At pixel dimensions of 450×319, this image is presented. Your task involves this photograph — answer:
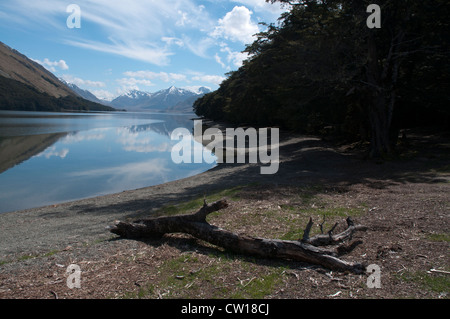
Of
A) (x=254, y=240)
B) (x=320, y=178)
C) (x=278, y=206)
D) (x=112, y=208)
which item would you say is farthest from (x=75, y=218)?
(x=320, y=178)

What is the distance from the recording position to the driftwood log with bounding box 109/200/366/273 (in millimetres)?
5111

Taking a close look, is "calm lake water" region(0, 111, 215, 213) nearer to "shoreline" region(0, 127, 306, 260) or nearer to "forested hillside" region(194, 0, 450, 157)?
"shoreline" region(0, 127, 306, 260)

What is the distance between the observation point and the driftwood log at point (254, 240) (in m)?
5.11

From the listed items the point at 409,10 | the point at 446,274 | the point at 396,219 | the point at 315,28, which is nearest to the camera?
the point at 446,274

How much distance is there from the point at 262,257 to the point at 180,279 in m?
1.52

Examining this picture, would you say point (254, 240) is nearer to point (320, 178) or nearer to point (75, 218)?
point (75, 218)

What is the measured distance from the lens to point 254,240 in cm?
560

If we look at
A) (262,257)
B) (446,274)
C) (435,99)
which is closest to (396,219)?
(446,274)

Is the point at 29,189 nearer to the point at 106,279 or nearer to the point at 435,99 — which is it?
the point at 106,279

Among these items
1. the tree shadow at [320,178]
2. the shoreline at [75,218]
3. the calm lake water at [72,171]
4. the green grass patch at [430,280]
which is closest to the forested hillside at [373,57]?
the tree shadow at [320,178]

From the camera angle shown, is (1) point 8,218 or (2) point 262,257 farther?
(1) point 8,218

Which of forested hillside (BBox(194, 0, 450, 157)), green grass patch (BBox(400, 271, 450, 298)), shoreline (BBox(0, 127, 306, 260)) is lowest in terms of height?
shoreline (BBox(0, 127, 306, 260))

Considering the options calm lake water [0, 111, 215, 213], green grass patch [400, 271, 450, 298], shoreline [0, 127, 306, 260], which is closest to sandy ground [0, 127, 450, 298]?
shoreline [0, 127, 306, 260]

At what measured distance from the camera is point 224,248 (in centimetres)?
598
